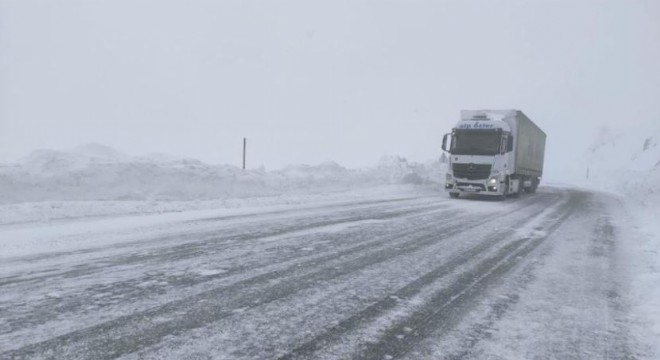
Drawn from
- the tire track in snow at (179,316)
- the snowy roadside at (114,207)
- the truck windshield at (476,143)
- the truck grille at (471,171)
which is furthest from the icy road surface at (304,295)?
the truck windshield at (476,143)

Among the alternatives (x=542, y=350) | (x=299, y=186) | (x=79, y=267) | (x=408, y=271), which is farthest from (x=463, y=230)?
(x=299, y=186)

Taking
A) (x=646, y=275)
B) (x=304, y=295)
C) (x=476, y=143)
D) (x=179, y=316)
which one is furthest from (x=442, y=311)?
(x=476, y=143)

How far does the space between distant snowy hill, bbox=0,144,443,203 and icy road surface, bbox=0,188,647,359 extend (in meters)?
4.35

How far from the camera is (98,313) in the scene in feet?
13.0

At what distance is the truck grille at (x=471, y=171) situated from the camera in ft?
62.7

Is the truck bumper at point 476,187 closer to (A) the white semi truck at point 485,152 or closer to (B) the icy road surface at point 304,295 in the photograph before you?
(A) the white semi truck at point 485,152

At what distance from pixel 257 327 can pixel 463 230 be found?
710 cm

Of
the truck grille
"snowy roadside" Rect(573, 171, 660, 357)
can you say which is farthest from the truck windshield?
"snowy roadside" Rect(573, 171, 660, 357)

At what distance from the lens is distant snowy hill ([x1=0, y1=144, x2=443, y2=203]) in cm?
1259

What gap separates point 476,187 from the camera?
19.3 meters

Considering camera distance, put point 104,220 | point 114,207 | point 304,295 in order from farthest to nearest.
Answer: point 114,207 < point 104,220 < point 304,295

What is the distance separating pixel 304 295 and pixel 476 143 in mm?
16319

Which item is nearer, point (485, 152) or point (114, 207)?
point (114, 207)

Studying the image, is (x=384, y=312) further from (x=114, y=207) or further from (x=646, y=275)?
(x=114, y=207)
